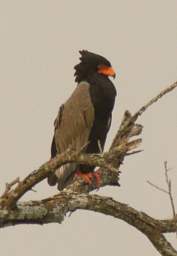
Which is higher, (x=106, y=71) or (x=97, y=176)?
(x=106, y=71)

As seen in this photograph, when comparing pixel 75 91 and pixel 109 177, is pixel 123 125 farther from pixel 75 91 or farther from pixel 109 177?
pixel 75 91

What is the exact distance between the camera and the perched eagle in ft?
39.3

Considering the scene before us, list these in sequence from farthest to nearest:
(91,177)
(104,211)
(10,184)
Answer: (91,177) → (104,211) → (10,184)

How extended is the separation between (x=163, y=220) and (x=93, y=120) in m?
5.10

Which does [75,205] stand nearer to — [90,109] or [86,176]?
[86,176]

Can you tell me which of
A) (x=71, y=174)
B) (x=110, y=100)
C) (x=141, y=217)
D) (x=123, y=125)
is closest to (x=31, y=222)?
(x=141, y=217)

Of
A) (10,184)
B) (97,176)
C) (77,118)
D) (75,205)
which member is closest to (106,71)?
(77,118)

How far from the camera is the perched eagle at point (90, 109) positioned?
1199 centimetres

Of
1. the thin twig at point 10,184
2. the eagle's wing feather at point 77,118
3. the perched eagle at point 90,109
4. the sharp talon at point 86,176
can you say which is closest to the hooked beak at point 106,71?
the perched eagle at point 90,109

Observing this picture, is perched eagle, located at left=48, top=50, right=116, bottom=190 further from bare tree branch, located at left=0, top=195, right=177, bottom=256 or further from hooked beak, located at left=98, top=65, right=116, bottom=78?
bare tree branch, located at left=0, top=195, right=177, bottom=256

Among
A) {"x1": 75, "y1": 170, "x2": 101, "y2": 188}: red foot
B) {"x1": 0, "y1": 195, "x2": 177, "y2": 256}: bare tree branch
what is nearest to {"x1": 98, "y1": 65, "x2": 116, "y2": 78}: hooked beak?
{"x1": 75, "y1": 170, "x2": 101, "y2": 188}: red foot

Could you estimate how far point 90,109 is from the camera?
1216 cm

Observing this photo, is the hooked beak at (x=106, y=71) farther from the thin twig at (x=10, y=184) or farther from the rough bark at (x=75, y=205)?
the thin twig at (x=10, y=184)

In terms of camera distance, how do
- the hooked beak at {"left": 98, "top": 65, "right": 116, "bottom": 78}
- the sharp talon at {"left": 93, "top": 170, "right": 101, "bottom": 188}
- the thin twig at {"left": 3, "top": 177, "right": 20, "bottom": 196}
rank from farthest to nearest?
the hooked beak at {"left": 98, "top": 65, "right": 116, "bottom": 78} → the sharp talon at {"left": 93, "top": 170, "right": 101, "bottom": 188} → the thin twig at {"left": 3, "top": 177, "right": 20, "bottom": 196}
